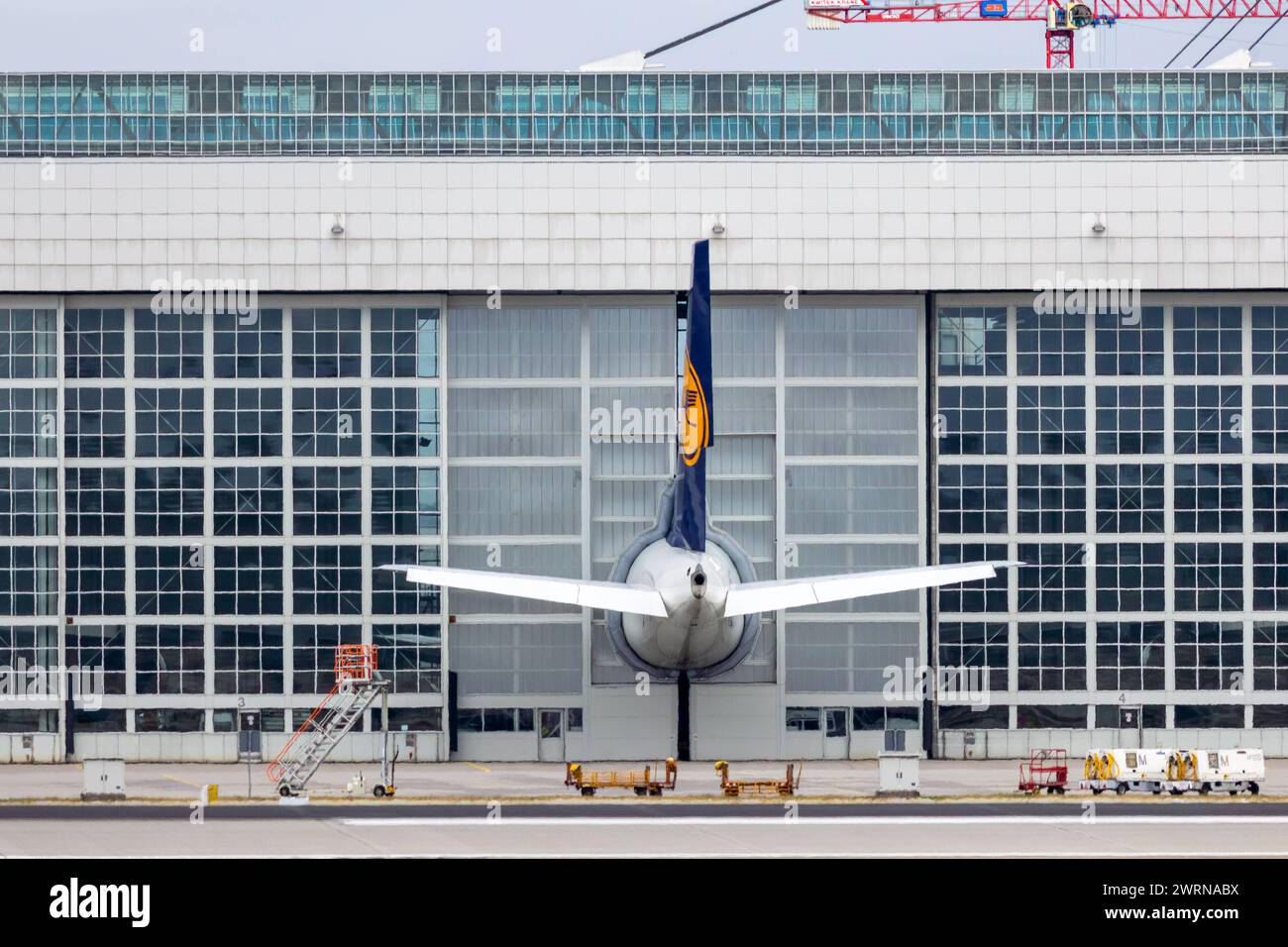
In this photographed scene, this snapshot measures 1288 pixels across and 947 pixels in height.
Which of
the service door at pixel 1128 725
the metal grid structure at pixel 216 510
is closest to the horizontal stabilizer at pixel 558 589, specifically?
the metal grid structure at pixel 216 510

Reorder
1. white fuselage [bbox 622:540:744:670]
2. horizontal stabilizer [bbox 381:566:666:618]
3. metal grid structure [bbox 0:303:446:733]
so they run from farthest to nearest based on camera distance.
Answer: metal grid structure [bbox 0:303:446:733] < horizontal stabilizer [bbox 381:566:666:618] < white fuselage [bbox 622:540:744:670]

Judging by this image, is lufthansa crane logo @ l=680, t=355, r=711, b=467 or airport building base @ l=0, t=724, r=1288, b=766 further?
airport building base @ l=0, t=724, r=1288, b=766

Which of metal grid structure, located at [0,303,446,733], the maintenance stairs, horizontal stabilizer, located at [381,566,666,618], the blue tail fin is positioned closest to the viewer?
the blue tail fin

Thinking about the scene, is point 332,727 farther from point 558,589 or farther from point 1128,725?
point 1128,725

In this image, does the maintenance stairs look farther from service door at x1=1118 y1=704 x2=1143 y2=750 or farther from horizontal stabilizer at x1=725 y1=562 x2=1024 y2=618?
service door at x1=1118 y1=704 x2=1143 y2=750

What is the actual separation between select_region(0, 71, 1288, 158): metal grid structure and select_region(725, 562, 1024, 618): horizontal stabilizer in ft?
70.1

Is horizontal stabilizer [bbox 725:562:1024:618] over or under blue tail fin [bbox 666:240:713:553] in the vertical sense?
under

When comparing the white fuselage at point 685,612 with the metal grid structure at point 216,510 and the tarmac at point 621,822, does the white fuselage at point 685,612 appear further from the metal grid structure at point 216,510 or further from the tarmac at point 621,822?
the metal grid structure at point 216,510

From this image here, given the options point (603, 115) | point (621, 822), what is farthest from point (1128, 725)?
point (603, 115)

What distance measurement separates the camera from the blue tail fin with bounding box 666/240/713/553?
58375mm

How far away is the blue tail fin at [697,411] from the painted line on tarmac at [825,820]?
1223 centimetres

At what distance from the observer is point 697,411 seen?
195 ft

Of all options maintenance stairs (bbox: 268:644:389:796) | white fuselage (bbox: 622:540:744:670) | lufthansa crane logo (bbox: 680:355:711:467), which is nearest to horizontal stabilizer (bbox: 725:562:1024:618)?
white fuselage (bbox: 622:540:744:670)

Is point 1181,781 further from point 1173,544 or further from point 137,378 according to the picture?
point 137,378
